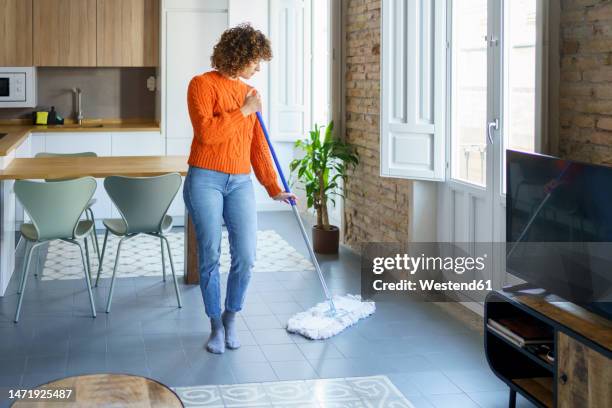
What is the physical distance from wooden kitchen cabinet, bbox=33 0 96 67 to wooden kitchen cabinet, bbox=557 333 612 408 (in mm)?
6462

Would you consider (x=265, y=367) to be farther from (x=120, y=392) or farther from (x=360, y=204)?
(x=360, y=204)

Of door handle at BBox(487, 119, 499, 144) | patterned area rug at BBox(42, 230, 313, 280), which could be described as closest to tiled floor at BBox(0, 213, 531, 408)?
patterned area rug at BBox(42, 230, 313, 280)

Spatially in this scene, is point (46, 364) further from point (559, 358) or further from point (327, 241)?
point (327, 241)

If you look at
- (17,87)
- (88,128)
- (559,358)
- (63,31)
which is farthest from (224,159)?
(17,87)

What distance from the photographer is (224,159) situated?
4332mm

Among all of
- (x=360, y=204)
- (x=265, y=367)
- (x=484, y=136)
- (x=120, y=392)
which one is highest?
(x=484, y=136)

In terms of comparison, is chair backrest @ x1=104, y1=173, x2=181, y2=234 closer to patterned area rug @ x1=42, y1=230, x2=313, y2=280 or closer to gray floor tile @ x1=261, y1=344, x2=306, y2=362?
patterned area rug @ x1=42, y1=230, x2=313, y2=280

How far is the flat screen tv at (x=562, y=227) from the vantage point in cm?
314

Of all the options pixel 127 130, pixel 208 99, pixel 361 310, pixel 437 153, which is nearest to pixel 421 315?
pixel 361 310

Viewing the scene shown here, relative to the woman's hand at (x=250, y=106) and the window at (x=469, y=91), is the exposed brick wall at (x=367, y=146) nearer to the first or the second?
the window at (x=469, y=91)

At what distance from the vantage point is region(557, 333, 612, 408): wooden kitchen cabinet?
9.59 ft

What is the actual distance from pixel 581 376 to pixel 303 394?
132cm

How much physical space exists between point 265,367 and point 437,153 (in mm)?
2032

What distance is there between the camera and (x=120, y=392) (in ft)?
8.98
